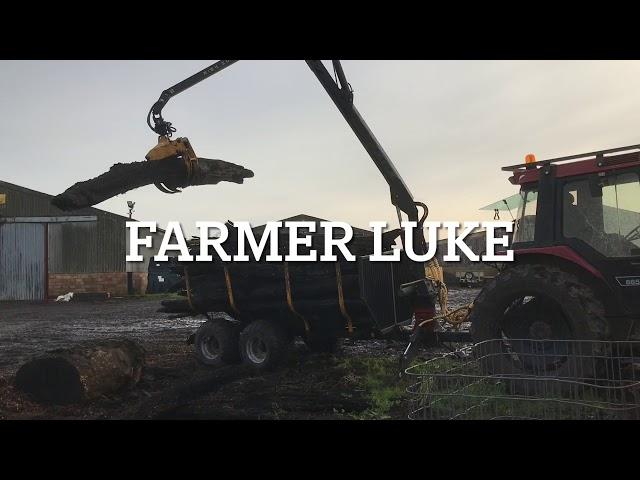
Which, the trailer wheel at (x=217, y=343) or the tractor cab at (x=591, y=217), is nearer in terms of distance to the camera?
the tractor cab at (x=591, y=217)

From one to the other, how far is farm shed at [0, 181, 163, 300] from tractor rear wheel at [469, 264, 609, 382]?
68.0 feet

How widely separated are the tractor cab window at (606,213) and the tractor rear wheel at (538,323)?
0.50 m

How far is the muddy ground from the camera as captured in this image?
6.17 metres

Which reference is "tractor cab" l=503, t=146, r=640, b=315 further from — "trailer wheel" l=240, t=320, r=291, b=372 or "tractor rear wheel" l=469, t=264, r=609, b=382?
"trailer wheel" l=240, t=320, r=291, b=372

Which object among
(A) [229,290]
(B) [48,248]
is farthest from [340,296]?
(B) [48,248]

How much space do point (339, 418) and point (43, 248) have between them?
22.9 metres

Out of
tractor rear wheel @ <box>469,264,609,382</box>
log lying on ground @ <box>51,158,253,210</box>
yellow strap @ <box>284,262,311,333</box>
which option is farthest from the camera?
log lying on ground @ <box>51,158,253,210</box>

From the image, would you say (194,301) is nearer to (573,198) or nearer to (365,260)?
(365,260)

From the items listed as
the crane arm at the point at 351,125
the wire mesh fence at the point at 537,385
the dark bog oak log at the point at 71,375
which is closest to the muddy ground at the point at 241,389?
the dark bog oak log at the point at 71,375

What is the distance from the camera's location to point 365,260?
7.72 metres

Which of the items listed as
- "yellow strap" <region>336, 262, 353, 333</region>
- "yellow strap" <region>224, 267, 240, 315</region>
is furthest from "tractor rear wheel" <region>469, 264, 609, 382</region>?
"yellow strap" <region>224, 267, 240, 315</region>

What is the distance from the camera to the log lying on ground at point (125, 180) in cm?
856

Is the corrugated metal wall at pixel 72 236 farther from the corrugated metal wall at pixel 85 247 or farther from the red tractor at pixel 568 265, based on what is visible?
the red tractor at pixel 568 265
